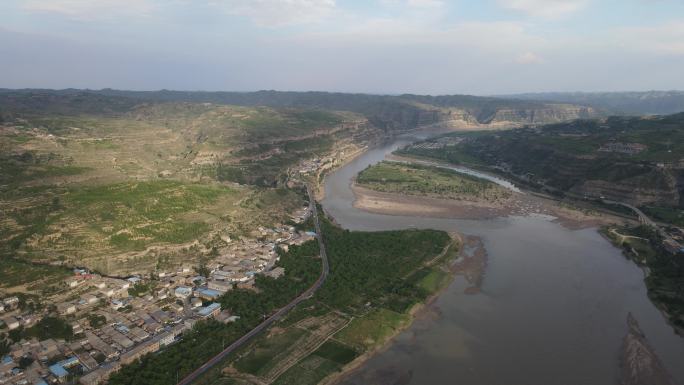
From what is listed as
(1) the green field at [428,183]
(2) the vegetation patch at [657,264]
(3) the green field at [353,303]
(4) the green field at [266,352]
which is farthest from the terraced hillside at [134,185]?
(2) the vegetation patch at [657,264]

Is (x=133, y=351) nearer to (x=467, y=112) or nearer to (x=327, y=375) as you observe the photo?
(x=327, y=375)

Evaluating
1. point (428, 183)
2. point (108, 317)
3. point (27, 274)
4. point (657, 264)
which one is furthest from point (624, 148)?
point (27, 274)

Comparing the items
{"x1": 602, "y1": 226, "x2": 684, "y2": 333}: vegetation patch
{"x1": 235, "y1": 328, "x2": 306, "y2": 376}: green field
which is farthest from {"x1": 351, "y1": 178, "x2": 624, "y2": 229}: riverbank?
{"x1": 235, "y1": 328, "x2": 306, "y2": 376}: green field

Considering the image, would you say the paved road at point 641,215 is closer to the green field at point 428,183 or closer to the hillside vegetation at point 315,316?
the green field at point 428,183

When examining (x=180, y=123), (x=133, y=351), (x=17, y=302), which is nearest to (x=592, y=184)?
(x=133, y=351)

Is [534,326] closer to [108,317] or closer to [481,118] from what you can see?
[108,317]
